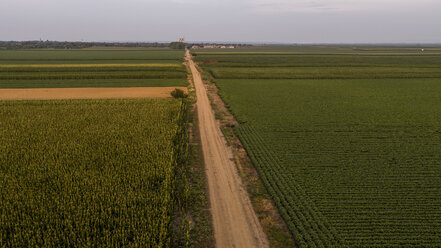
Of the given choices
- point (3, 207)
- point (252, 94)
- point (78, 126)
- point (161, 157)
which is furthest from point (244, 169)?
point (252, 94)

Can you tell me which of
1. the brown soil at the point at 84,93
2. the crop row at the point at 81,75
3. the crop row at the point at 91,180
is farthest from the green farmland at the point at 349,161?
the crop row at the point at 81,75

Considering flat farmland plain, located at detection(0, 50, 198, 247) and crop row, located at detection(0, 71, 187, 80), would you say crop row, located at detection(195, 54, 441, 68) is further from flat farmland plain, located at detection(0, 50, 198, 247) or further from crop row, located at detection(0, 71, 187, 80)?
flat farmland plain, located at detection(0, 50, 198, 247)

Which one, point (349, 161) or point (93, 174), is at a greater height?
point (93, 174)

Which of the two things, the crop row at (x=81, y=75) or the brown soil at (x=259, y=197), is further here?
the crop row at (x=81, y=75)

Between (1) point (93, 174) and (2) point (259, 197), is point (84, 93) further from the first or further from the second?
(2) point (259, 197)

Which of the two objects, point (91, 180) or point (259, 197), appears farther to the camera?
point (259, 197)

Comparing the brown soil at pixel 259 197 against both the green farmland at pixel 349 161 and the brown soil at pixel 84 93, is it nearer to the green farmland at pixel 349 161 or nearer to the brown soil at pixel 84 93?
the green farmland at pixel 349 161

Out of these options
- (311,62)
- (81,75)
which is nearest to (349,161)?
(81,75)
